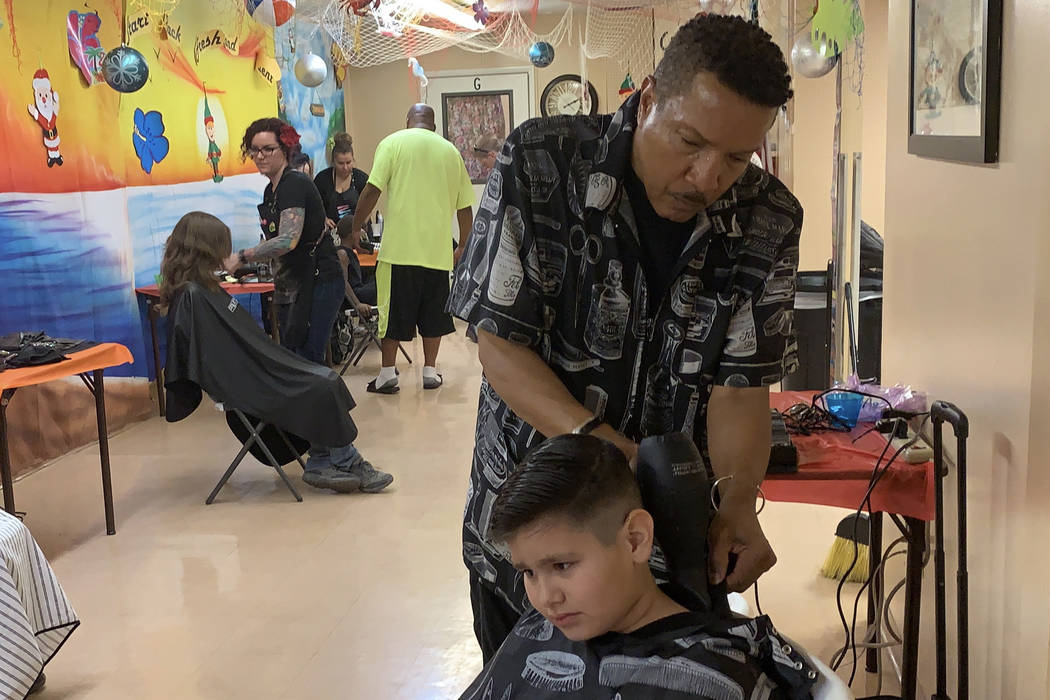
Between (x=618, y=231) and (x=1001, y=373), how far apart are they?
2.59ft

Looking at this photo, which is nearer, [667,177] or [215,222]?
[667,177]

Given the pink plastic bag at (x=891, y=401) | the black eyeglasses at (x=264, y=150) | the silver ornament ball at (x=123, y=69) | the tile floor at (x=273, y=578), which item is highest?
the silver ornament ball at (x=123, y=69)

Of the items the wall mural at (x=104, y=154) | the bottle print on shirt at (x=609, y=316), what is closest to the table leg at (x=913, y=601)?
the bottle print on shirt at (x=609, y=316)

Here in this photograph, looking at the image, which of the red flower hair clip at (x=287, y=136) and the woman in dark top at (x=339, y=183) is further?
the woman in dark top at (x=339, y=183)

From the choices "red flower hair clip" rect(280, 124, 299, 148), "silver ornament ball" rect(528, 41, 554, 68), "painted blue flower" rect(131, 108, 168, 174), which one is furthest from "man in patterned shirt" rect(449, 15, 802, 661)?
"silver ornament ball" rect(528, 41, 554, 68)

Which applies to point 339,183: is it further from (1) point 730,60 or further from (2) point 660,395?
(1) point 730,60

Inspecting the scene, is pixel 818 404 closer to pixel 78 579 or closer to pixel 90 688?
pixel 90 688

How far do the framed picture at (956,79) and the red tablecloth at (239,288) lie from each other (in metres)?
3.85

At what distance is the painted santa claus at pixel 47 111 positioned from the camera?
15.7ft

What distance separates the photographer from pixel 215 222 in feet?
13.6

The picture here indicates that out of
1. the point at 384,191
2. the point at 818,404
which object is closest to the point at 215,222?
the point at 384,191

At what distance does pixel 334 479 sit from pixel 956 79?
293 cm

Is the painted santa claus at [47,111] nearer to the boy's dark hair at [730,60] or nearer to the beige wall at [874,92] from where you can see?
the boy's dark hair at [730,60]

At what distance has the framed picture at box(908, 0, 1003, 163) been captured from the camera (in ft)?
5.76
